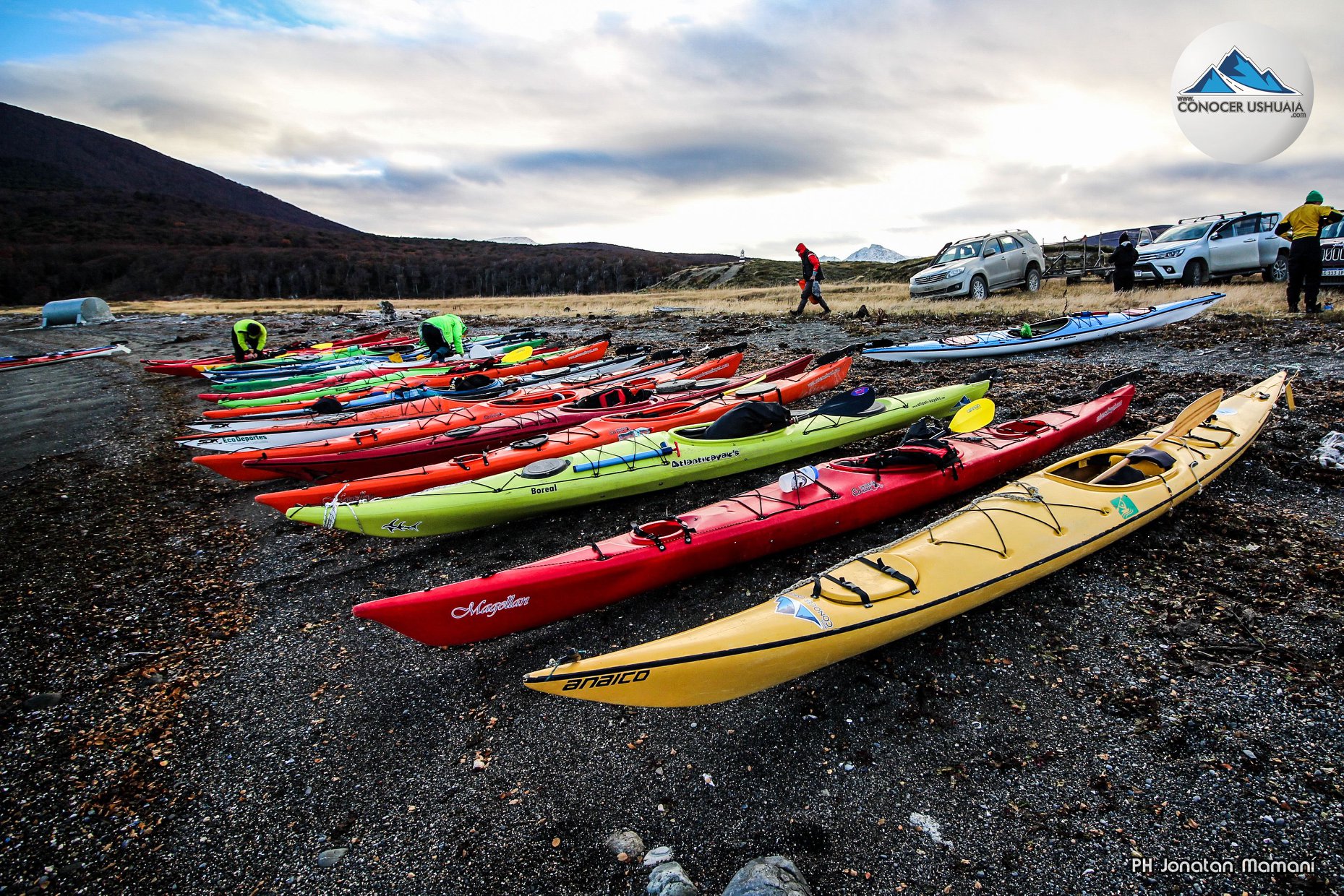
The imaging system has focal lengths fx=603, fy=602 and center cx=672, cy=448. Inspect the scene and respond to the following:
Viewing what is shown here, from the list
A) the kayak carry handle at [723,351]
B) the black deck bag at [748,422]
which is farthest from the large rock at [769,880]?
the kayak carry handle at [723,351]

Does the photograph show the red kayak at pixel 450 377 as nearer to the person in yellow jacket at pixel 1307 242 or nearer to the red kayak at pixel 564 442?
the red kayak at pixel 564 442

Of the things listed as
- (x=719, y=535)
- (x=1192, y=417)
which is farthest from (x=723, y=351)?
(x=719, y=535)

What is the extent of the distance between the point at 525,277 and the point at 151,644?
64092 millimetres

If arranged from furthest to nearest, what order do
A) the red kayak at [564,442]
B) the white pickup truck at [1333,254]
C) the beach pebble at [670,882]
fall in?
the white pickup truck at [1333,254] → the red kayak at [564,442] → the beach pebble at [670,882]

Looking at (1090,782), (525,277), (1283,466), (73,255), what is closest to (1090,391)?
(1283,466)

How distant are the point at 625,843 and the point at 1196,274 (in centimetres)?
1585

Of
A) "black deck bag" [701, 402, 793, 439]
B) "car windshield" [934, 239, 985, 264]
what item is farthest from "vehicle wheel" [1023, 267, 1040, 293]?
"black deck bag" [701, 402, 793, 439]

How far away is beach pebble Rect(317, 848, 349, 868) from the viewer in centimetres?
227

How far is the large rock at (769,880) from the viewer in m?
1.88

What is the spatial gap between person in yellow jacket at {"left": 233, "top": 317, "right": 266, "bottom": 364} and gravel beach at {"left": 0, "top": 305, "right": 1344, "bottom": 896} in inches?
402

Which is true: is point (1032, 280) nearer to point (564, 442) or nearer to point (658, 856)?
point (564, 442)

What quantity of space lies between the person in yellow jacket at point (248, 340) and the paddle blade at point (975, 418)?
47.5ft

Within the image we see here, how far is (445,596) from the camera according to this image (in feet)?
10.1

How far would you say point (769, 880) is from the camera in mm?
1907
